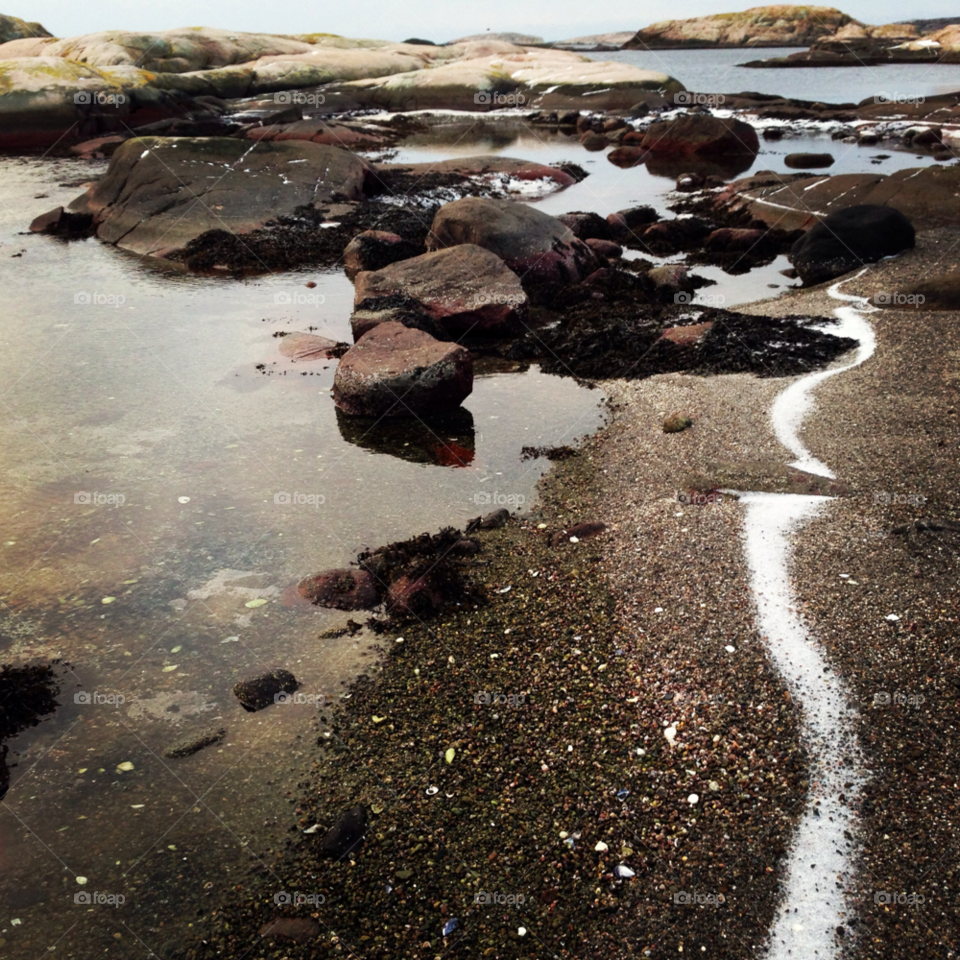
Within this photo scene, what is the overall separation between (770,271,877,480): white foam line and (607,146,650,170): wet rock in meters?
21.6

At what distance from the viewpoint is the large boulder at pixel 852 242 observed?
17.4 meters

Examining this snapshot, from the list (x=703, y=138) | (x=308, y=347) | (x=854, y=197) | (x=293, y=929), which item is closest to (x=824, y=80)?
(x=703, y=138)

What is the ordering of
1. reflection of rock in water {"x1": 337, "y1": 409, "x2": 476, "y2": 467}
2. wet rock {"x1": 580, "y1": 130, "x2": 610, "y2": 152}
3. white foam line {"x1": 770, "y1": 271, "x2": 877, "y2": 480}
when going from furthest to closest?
wet rock {"x1": 580, "y1": 130, "x2": 610, "y2": 152}, reflection of rock in water {"x1": 337, "y1": 409, "x2": 476, "y2": 467}, white foam line {"x1": 770, "y1": 271, "x2": 877, "y2": 480}

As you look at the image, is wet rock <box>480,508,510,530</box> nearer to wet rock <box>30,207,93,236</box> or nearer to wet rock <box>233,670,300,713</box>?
wet rock <box>233,670,300,713</box>

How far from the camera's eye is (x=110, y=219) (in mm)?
22141

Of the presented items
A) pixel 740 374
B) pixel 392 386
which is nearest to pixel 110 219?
pixel 392 386

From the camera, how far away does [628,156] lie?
35406 mm

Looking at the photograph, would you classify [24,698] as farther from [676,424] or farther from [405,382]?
[676,424]

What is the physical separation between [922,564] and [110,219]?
21272mm

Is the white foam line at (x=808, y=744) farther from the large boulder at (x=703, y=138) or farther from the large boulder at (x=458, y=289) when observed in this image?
the large boulder at (x=703, y=138)

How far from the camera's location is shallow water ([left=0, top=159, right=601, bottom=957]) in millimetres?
5508

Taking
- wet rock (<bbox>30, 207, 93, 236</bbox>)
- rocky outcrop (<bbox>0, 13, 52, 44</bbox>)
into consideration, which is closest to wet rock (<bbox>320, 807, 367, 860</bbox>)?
wet rock (<bbox>30, 207, 93, 236</bbox>)

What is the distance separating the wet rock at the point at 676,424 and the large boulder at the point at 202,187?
14.1 meters

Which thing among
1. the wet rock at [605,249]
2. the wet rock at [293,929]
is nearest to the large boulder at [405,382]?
the wet rock at [293,929]
